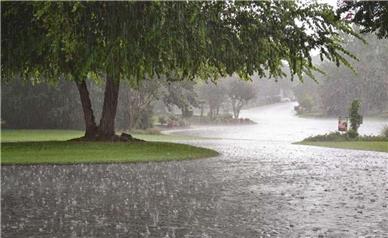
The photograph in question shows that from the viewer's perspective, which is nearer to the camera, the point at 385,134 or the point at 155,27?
the point at 155,27

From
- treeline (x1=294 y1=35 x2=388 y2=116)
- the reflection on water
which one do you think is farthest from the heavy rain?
treeline (x1=294 y1=35 x2=388 y2=116)

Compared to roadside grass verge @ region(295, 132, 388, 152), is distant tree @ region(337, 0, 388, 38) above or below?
above

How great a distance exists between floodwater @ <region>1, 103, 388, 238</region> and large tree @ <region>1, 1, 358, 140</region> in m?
4.61

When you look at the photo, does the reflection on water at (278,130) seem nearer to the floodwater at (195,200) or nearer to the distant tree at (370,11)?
the floodwater at (195,200)

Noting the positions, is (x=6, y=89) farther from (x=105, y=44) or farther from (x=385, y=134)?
(x=385, y=134)

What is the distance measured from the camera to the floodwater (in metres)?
7.82

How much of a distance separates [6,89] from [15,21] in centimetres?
2580

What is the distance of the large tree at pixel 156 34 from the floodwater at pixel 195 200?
4.61 meters

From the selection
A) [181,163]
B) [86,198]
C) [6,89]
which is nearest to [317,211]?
[86,198]

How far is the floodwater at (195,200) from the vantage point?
7824mm

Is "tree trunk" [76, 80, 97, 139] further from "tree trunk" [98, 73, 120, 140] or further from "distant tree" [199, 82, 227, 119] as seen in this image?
"distant tree" [199, 82, 227, 119]

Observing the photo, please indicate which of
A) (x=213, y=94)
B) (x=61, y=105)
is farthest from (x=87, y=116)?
(x=213, y=94)

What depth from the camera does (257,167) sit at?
54.5ft

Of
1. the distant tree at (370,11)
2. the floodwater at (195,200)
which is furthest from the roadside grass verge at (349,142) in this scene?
the distant tree at (370,11)
